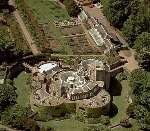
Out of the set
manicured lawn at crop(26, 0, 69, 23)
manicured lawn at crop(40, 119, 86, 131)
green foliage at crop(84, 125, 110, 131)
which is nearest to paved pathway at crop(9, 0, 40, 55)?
manicured lawn at crop(26, 0, 69, 23)

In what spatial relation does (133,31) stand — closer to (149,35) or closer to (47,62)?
(149,35)

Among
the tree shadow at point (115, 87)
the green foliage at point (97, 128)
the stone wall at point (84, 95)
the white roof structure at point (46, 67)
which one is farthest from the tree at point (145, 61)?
the green foliage at point (97, 128)

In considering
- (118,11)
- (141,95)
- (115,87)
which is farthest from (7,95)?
(118,11)

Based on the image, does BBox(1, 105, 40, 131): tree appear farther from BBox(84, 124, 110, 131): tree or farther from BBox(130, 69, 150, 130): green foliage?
BBox(130, 69, 150, 130): green foliage

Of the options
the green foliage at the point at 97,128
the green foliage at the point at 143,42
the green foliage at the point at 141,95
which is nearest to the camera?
the green foliage at the point at 97,128

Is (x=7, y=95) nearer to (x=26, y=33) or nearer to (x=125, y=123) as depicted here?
(x=125, y=123)

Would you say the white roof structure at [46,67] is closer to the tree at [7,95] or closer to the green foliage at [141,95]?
the tree at [7,95]
